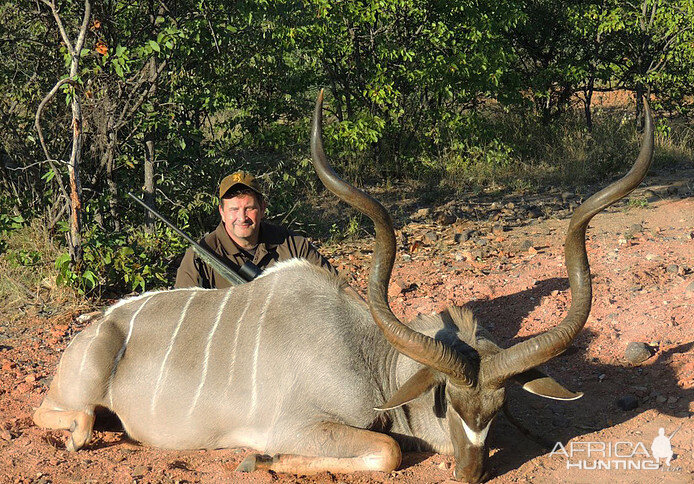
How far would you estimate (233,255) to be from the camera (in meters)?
5.07

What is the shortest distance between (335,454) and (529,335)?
87.0 inches

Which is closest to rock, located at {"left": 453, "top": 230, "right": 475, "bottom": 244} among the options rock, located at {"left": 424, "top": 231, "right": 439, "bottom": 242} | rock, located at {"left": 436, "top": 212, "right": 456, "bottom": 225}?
rock, located at {"left": 424, "top": 231, "right": 439, "bottom": 242}

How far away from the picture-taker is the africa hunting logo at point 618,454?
364 centimetres

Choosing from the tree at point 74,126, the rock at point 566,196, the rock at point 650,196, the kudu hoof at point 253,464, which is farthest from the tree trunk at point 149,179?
the rock at point 650,196

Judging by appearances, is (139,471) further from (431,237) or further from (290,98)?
(290,98)

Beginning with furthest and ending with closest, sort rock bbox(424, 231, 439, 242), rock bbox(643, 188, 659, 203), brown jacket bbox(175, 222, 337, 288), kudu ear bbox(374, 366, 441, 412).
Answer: rock bbox(643, 188, 659, 203) → rock bbox(424, 231, 439, 242) → brown jacket bbox(175, 222, 337, 288) → kudu ear bbox(374, 366, 441, 412)

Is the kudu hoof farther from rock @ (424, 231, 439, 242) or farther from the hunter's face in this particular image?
rock @ (424, 231, 439, 242)

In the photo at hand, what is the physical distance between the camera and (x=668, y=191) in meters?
8.90

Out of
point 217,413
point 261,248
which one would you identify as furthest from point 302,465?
point 261,248

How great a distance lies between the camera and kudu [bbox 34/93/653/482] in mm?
3482

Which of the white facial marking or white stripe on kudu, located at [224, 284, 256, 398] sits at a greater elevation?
white stripe on kudu, located at [224, 284, 256, 398]

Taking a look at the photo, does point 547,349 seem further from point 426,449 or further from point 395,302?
point 395,302

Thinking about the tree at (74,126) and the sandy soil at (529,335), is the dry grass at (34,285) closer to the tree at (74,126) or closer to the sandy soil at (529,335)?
the sandy soil at (529,335)

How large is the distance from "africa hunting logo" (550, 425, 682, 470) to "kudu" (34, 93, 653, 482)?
0.45 m
